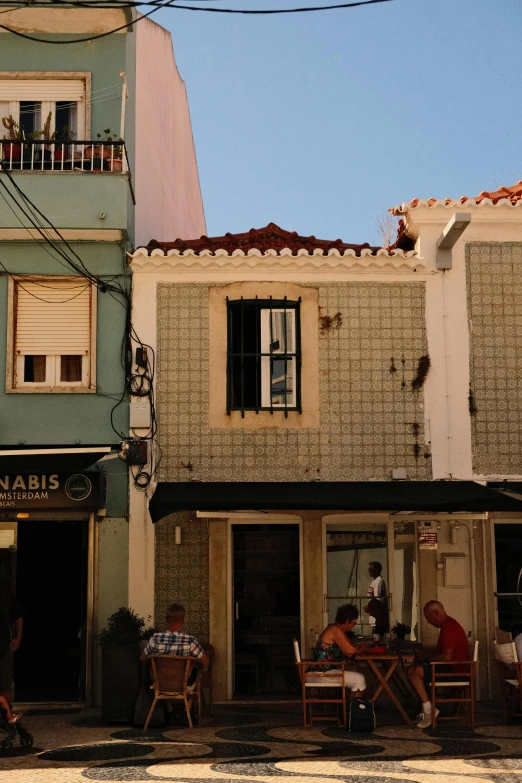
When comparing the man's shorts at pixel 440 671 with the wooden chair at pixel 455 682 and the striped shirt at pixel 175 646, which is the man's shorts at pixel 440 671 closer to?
the wooden chair at pixel 455 682

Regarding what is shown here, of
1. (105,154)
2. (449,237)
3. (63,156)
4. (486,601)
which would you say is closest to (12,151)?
(63,156)

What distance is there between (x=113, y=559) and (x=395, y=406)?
4.54 metres

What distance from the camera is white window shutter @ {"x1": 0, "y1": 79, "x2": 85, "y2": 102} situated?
1516cm

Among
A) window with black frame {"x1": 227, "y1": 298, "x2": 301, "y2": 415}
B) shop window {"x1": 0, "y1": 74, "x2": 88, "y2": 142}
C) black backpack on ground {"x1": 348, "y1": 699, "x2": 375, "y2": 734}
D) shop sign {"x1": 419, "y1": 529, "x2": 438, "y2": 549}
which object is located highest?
shop window {"x1": 0, "y1": 74, "x2": 88, "y2": 142}

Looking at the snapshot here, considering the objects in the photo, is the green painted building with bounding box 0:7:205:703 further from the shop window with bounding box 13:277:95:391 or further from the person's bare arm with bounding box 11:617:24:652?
the person's bare arm with bounding box 11:617:24:652

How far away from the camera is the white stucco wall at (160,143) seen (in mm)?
17234

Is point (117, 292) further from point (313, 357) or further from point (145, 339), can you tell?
point (313, 357)

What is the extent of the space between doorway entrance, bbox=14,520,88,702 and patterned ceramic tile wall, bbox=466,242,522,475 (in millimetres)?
5896

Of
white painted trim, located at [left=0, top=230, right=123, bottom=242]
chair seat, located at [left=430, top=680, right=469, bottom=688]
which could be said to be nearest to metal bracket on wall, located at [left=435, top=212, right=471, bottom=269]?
white painted trim, located at [left=0, top=230, right=123, bottom=242]

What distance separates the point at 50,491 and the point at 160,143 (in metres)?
8.26

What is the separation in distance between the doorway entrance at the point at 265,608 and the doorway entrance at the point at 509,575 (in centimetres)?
296

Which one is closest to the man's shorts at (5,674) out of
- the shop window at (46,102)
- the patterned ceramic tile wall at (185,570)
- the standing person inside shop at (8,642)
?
the standing person inside shop at (8,642)

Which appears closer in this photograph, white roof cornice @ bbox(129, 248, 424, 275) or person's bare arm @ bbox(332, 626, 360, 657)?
person's bare arm @ bbox(332, 626, 360, 657)

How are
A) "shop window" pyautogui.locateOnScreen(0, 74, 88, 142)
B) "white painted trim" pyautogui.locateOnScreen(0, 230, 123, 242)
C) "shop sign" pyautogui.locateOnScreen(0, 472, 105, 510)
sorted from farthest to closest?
"shop window" pyautogui.locateOnScreen(0, 74, 88, 142)
"white painted trim" pyautogui.locateOnScreen(0, 230, 123, 242)
"shop sign" pyautogui.locateOnScreen(0, 472, 105, 510)
